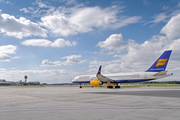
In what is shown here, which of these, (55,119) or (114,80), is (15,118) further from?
(114,80)

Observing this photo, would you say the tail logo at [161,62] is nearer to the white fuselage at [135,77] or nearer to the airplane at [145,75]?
the airplane at [145,75]

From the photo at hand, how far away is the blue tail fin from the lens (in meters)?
37.2

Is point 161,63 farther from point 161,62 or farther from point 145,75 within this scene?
A: point 145,75

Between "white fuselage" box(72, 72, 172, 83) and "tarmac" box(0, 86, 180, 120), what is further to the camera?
"white fuselage" box(72, 72, 172, 83)

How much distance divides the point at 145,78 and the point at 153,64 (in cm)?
423

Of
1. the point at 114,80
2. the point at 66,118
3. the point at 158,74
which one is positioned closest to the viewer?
the point at 66,118

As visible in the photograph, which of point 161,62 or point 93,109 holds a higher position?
point 161,62

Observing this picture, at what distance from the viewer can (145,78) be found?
3834cm

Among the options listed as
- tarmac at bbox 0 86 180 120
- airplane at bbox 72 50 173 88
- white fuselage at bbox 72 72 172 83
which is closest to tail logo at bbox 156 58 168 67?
airplane at bbox 72 50 173 88

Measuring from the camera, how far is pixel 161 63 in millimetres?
37875

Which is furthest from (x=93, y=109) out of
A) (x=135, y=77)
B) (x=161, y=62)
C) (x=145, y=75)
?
(x=161, y=62)

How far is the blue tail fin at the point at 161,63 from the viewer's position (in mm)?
37156

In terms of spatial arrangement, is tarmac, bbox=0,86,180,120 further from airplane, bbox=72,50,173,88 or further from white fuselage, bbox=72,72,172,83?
white fuselage, bbox=72,72,172,83

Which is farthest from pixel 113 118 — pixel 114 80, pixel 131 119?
pixel 114 80
